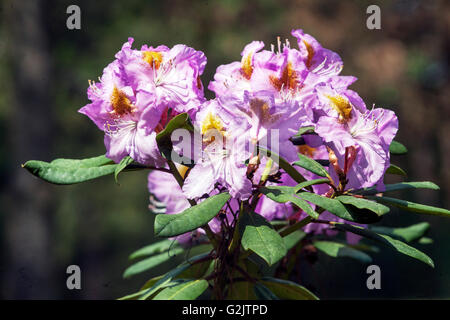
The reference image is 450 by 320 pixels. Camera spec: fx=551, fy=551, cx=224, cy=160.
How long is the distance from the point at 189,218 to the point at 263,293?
27 centimetres

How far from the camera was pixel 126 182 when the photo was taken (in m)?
10.7

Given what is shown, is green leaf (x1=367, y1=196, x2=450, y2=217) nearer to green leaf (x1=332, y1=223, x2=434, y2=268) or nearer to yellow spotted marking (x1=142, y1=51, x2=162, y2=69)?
green leaf (x1=332, y1=223, x2=434, y2=268)

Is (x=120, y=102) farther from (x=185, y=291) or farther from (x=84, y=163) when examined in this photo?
(x=185, y=291)

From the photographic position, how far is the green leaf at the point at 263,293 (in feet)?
3.45

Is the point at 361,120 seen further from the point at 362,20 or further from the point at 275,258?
the point at 362,20

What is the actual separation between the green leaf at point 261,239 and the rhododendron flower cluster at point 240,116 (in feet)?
0.17

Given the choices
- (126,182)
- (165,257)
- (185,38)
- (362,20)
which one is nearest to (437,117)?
(362,20)

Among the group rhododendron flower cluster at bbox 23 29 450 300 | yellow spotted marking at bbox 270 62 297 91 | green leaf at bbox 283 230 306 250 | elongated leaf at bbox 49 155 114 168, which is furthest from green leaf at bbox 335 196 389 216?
elongated leaf at bbox 49 155 114 168

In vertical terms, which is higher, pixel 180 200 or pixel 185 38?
pixel 185 38

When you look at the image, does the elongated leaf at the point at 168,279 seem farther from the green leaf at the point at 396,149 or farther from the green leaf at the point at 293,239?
the green leaf at the point at 396,149

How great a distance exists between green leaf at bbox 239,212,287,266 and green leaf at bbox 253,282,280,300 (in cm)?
A: 17

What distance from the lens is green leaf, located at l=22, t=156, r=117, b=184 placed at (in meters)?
1.01
